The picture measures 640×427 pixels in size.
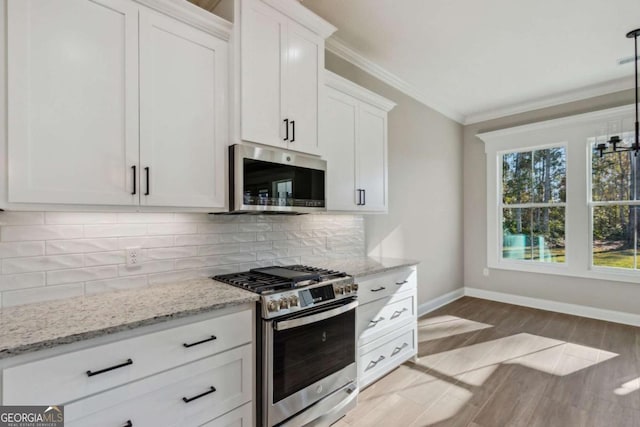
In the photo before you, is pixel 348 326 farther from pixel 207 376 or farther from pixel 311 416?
pixel 207 376

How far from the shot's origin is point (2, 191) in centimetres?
125

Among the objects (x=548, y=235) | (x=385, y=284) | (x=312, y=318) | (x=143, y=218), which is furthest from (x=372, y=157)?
(x=548, y=235)

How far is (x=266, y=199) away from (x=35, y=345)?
1222 mm

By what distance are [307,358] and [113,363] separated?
1022 mm

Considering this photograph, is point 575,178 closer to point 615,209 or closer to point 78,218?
point 615,209

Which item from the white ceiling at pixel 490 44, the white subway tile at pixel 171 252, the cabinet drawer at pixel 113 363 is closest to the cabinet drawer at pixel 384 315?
the cabinet drawer at pixel 113 363

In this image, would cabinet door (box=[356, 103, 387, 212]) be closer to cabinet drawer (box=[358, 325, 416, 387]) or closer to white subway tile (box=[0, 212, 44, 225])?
cabinet drawer (box=[358, 325, 416, 387])

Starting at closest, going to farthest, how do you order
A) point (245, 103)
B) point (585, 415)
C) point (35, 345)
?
point (35, 345) < point (245, 103) < point (585, 415)

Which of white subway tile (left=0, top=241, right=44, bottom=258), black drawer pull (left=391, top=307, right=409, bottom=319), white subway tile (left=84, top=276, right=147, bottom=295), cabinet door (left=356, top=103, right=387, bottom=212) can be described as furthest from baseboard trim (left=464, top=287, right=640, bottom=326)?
white subway tile (left=0, top=241, right=44, bottom=258)

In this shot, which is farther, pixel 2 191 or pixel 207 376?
pixel 207 376

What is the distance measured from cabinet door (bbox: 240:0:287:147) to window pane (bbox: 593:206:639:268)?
4347 mm

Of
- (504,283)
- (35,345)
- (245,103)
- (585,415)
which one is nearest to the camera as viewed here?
(35,345)

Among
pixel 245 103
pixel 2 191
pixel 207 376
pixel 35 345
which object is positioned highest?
pixel 245 103

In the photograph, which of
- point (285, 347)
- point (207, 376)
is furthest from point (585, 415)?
point (207, 376)
